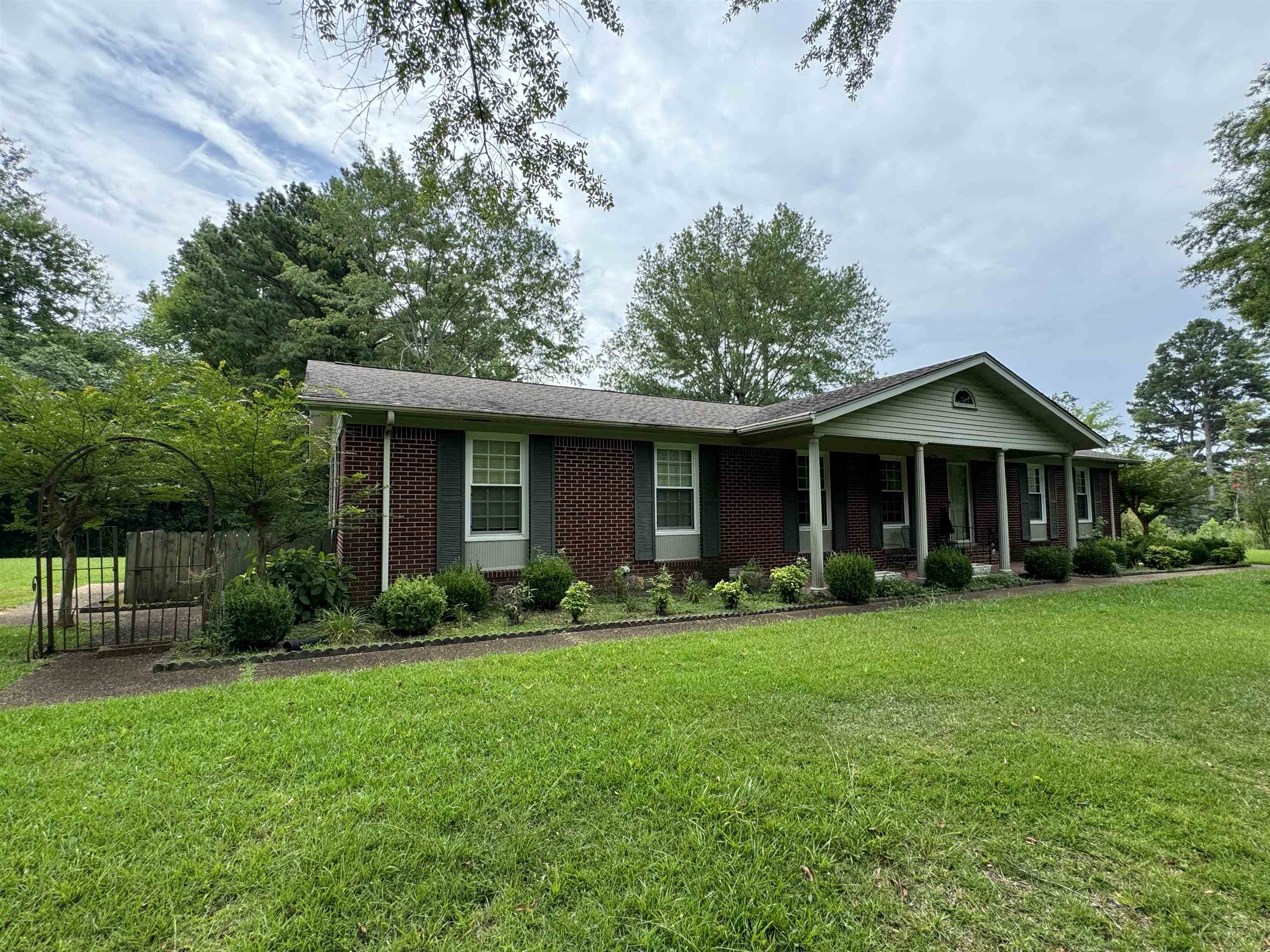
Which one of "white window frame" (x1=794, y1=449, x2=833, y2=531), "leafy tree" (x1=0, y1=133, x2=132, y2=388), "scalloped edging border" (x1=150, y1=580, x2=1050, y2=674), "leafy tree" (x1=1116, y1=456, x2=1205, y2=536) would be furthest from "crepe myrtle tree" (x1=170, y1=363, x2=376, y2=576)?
"leafy tree" (x1=1116, y1=456, x2=1205, y2=536)

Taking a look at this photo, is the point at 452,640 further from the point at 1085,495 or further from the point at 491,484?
the point at 1085,495

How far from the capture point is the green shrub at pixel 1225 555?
51.2 feet

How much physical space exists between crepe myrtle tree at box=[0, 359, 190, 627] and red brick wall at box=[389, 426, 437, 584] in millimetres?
2474

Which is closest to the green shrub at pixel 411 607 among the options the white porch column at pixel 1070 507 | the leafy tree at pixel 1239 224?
the white porch column at pixel 1070 507

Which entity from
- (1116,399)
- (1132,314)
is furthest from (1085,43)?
(1116,399)

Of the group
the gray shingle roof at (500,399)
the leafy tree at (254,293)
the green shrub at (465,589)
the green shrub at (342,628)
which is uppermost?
the leafy tree at (254,293)

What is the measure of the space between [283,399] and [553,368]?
2047cm

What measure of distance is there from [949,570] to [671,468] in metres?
5.84

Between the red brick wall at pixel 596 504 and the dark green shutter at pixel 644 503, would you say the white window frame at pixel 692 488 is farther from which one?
the red brick wall at pixel 596 504

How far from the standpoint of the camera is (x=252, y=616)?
20.1 ft

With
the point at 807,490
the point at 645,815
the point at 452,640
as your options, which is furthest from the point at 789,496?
the point at 645,815

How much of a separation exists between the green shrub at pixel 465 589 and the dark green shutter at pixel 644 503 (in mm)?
3001

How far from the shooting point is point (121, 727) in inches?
153

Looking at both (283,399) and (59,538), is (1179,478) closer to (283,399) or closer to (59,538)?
(283,399)
